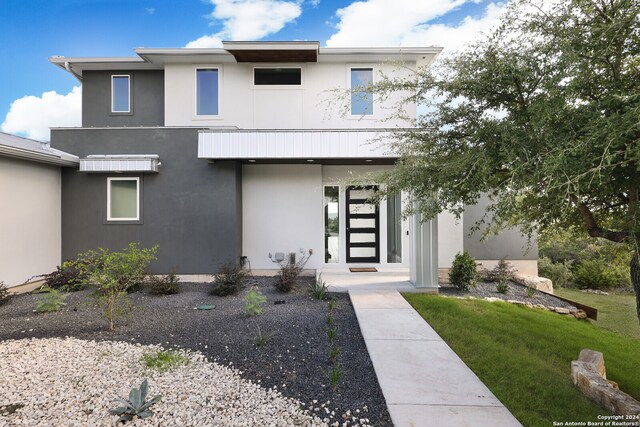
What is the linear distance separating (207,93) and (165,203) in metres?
3.86

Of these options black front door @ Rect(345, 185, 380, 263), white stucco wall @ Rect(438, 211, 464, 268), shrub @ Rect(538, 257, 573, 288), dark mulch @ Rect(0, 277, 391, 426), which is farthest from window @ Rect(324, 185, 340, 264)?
shrub @ Rect(538, 257, 573, 288)

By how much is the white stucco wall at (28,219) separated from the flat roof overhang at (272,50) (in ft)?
18.7

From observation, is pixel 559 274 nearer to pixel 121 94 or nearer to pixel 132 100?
pixel 132 100

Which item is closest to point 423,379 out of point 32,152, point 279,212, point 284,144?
point 284,144

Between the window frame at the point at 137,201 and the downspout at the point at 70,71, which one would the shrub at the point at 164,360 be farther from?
the downspout at the point at 70,71

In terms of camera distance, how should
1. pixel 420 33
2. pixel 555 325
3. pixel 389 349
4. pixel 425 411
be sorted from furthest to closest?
pixel 420 33, pixel 555 325, pixel 389 349, pixel 425 411

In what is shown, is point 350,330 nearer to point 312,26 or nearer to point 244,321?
point 244,321

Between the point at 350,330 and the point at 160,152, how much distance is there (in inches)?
272

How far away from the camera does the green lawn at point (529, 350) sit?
10.7ft

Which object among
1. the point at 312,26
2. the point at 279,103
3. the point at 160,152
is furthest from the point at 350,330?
the point at 312,26

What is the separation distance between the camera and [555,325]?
6016mm

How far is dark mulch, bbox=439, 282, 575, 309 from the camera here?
7.78 m

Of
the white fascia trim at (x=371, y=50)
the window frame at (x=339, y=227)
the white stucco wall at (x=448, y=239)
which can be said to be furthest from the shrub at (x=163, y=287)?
the white fascia trim at (x=371, y=50)

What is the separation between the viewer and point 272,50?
9625 mm
